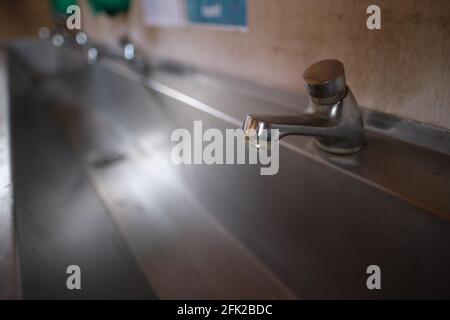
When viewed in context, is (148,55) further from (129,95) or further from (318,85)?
(318,85)

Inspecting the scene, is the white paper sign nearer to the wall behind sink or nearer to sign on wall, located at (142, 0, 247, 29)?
sign on wall, located at (142, 0, 247, 29)

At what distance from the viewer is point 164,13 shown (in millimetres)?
1182

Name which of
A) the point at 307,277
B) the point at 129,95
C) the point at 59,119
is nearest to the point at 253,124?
the point at 307,277

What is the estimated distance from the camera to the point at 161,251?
0.76m

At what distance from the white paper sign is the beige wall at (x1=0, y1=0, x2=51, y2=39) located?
2.35m

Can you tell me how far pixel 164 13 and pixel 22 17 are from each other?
105 inches

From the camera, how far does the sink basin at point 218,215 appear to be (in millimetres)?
429

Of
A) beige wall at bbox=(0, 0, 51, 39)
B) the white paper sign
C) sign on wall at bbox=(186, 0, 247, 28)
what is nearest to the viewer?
sign on wall at bbox=(186, 0, 247, 28)

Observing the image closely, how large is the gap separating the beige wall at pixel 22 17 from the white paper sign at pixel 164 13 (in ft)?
7.72

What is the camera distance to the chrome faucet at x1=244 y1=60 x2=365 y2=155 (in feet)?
1.41

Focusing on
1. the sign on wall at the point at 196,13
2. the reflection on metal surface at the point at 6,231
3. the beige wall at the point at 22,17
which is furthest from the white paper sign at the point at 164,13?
the beige wall at the point at 22,17

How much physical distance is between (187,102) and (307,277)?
0.49 m

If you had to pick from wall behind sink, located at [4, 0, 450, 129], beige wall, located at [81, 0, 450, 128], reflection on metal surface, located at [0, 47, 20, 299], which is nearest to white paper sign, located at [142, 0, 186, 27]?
wall behind sink, located at [4, 0, 450, 129]
